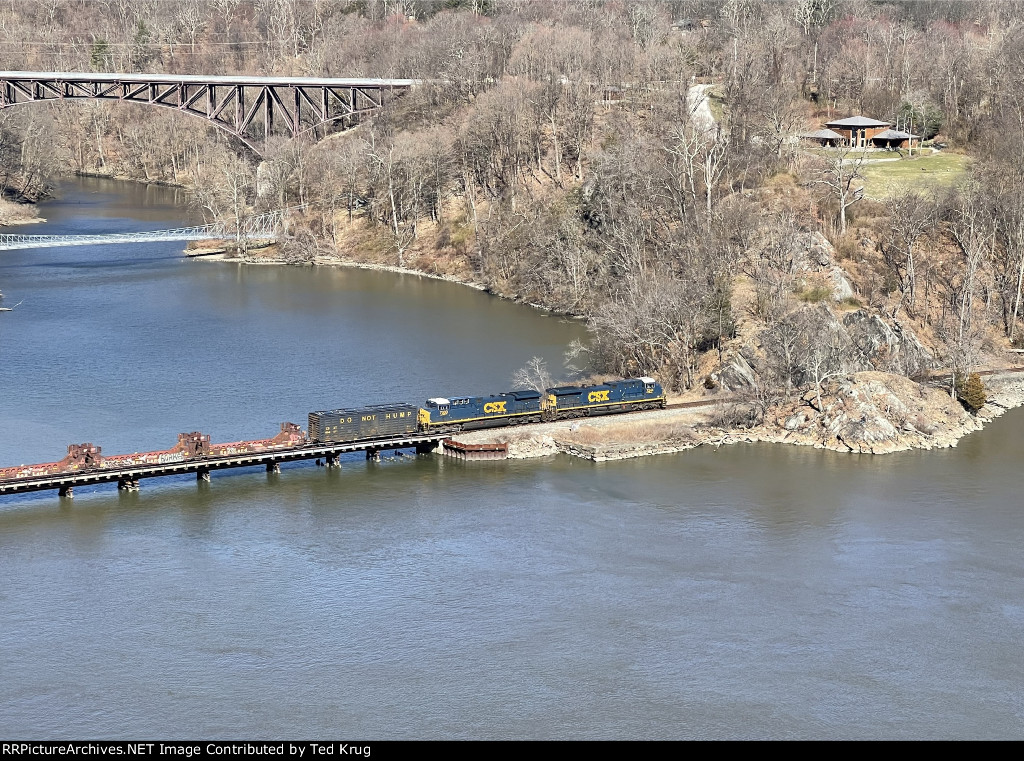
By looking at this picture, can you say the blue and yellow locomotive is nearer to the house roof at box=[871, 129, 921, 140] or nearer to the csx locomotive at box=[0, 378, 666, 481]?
the csx locomotive at box=[0, 378, 666, 481]

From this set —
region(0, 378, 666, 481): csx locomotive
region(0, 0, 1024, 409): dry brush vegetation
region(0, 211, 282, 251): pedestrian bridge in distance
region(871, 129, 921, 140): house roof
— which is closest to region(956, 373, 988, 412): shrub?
region(0, 0, 1024, 409): dry brush vegetation

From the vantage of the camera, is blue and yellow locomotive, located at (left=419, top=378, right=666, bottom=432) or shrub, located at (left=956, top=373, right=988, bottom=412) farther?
shrub, located at (left=956, top=373, right=988, bottom=412)

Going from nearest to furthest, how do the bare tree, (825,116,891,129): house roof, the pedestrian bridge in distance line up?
1. the bare tree
2. (825,116,891,129): house roof
3. the pedestrian bridge in distance

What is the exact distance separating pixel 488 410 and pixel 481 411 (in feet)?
1.38

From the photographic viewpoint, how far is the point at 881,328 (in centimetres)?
8788

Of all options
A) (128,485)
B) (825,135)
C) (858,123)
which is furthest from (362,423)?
(858,123)

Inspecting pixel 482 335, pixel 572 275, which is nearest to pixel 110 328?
pixel 482 335

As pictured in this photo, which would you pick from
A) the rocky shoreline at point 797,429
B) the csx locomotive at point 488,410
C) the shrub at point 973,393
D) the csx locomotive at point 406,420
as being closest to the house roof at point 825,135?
the shrub at point 973,393

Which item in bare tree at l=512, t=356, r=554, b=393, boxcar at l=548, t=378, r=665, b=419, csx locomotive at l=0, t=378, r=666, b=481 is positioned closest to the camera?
csx locomotive at l=0, t=378, r=666, b=481

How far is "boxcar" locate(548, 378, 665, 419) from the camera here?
77.5 meters

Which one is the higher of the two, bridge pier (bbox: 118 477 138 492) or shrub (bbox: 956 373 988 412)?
shrub (bbox: 956 373 988 412)

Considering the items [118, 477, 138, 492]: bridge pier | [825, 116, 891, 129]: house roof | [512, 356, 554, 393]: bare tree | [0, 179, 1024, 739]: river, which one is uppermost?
[825, 116, 891, 129]: house roof

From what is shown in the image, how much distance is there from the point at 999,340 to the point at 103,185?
127208 mm

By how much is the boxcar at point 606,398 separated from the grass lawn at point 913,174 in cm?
3752
